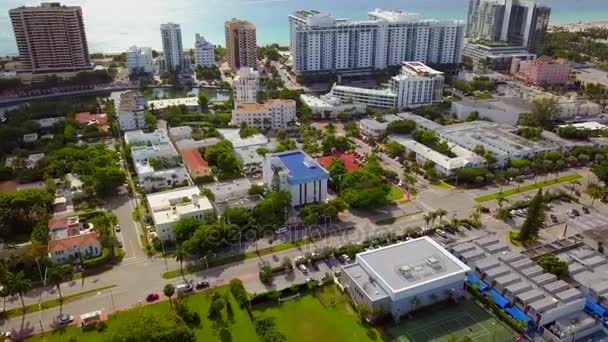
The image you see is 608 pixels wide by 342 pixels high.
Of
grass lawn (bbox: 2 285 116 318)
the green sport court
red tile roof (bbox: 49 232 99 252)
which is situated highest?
red tile roof (bbox: 49 232 99 252)

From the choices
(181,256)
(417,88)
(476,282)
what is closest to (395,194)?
(476,282)

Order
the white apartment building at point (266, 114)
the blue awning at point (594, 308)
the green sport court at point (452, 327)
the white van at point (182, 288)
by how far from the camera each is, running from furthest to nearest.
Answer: the white apartment building at point (266, 114), the white van at point (182, 288), the blue awning at point (594, 308), the green sport court at point (452, 327)

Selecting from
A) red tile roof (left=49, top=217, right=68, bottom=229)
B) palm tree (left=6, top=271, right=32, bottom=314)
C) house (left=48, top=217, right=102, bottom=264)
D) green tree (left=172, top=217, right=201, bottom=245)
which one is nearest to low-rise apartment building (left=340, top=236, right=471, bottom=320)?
green tree (left=172, top=217, right=201, bottom=245)

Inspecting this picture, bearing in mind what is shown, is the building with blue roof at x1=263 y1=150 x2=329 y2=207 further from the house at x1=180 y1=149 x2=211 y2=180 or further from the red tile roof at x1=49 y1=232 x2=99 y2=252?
the red tile roof at x1=49 y1=232 x2=99 y2=252

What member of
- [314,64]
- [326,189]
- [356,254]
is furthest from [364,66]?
[356,254]

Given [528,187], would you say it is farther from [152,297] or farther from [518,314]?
[152,297]

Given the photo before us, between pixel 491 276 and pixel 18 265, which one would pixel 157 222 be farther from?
pixel 491 276

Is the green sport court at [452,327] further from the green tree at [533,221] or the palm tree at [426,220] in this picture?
the green tree at [533,221]

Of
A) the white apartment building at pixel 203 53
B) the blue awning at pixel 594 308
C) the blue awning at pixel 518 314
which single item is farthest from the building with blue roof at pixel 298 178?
the white apartment building at pixel 203 53
